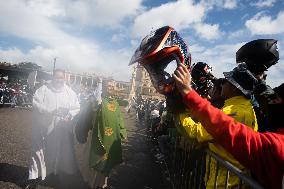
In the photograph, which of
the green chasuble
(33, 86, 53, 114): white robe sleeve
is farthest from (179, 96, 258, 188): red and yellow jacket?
(33, 86, 53, 114): white robe sleeve

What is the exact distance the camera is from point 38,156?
617 cm

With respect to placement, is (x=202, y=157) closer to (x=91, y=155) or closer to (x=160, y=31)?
(x=160, y=31)

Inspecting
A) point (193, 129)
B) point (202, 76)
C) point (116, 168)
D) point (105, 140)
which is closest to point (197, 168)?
point (202, 76)

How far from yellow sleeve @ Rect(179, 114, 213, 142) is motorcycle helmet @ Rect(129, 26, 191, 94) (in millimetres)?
464

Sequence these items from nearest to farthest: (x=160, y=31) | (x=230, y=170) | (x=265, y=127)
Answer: (x=160, y=31) → (x=230, y=170) → (x=265, y=127)

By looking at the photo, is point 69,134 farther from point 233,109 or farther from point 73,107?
point 233,109

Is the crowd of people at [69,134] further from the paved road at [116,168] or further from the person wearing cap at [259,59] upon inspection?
the person wearing cap at [259,59]

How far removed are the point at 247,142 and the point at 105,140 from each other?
446 cm

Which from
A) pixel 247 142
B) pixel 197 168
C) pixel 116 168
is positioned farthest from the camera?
pixel 116 168

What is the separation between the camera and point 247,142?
1727mm

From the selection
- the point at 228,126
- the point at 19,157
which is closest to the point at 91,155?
the point at 19,157

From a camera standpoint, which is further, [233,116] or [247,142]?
[233,116]

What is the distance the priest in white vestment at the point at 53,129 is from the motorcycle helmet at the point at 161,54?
4.41m

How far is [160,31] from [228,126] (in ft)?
3.04
